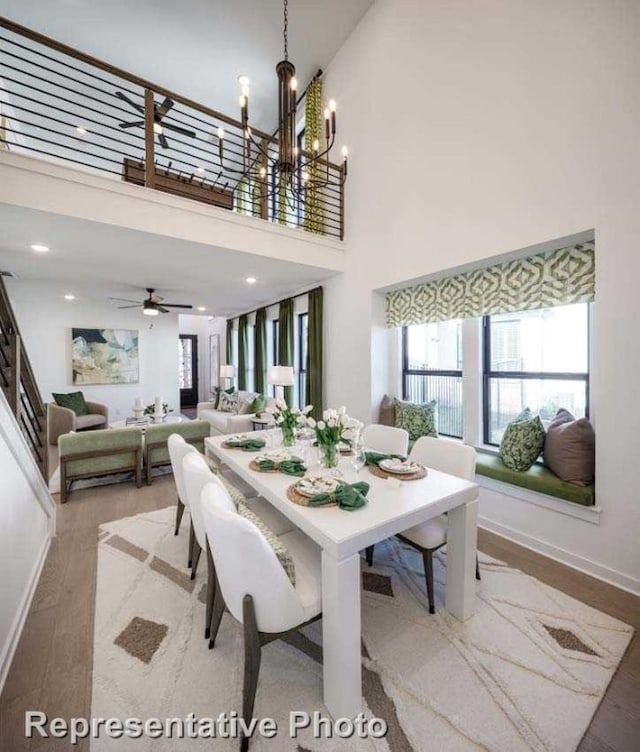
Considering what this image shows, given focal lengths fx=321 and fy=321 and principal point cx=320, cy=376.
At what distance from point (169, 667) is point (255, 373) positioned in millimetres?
5475

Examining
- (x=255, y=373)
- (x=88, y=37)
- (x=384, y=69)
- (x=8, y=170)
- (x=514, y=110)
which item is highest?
(x=88, y=37)

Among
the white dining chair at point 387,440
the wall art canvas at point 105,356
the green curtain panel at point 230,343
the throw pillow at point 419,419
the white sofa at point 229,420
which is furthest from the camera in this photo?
the green curtain panel at point 230,343

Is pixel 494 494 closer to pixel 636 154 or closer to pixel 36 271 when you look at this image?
pixel 636 154

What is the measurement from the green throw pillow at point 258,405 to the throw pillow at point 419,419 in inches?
105

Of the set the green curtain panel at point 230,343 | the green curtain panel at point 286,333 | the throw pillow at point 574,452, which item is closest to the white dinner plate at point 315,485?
the throw pillow at point 574,452

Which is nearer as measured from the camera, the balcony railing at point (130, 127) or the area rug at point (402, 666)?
the area rug at point (402, 666)

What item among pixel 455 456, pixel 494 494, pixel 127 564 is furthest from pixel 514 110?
pixel 127 564

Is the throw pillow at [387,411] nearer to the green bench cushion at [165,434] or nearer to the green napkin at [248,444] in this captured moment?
the green napkin at [248,444]

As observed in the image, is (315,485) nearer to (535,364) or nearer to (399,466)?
(399,466)

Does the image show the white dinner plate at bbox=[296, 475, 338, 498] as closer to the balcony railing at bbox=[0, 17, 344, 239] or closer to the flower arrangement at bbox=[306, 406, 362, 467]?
the flower arrangement at bbox=[306, 406, 362, 467]

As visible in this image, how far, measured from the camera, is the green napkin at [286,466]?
1930 mm

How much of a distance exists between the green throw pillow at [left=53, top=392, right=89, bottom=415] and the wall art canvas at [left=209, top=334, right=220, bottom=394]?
354 cm

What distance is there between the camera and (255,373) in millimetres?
6734

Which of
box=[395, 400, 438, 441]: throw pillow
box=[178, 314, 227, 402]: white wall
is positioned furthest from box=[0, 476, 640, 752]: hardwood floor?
box=[178, 314, 227, 402]: white wall
